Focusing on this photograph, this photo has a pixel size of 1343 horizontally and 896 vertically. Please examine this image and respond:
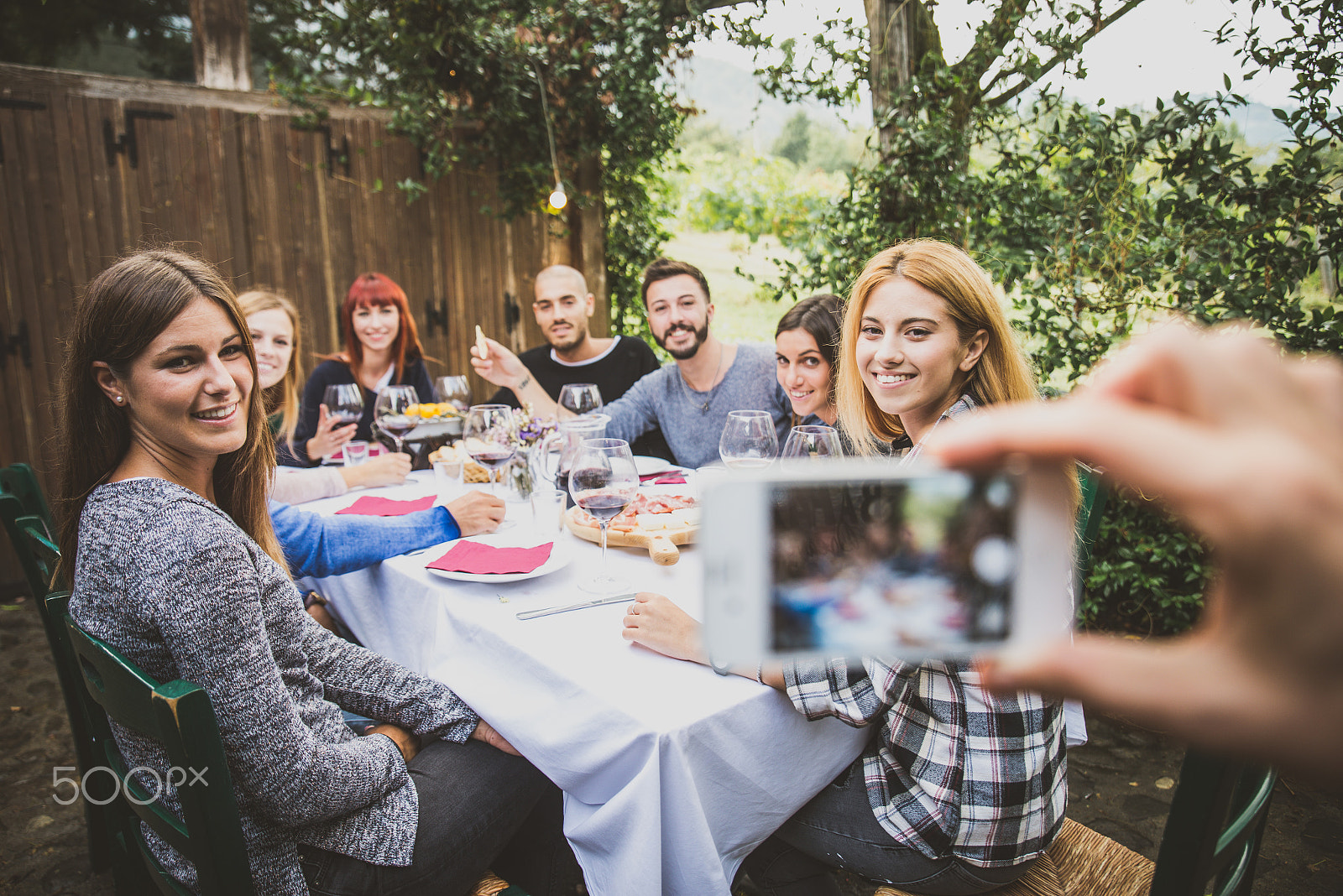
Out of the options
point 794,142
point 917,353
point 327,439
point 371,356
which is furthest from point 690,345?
point 794,142

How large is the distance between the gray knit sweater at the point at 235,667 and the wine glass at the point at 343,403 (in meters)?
1.69

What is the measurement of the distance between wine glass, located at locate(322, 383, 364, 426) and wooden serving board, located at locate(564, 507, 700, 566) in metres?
1.39

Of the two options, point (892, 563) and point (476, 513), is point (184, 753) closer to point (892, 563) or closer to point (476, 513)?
point (892, 563)

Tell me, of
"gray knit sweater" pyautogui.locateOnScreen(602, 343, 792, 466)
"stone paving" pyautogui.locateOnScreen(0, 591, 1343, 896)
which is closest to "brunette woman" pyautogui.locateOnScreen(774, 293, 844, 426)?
"gray knit sweater" pyautogui.locateOnScreen(602, 343, 792, 466)

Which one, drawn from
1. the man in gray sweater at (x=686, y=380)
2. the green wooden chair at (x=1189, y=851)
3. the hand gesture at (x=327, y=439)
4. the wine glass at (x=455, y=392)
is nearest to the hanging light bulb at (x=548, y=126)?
the man in gray sweater at (x=686, y=380)

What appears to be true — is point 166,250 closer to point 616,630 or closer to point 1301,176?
point 616,630

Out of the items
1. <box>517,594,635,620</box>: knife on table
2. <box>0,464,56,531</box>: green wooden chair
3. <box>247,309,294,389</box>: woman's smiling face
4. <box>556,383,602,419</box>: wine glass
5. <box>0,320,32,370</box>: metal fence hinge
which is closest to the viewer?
<box>517,594,635,620</box>: knife on table

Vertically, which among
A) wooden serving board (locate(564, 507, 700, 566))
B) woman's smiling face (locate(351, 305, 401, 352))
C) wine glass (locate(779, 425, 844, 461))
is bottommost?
wooden serving board (locate(564, 507, 700, 566))

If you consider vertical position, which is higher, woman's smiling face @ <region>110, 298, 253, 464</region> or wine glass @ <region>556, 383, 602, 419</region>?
woman's smiling face @ <region>110, 298, 253, 464</region>

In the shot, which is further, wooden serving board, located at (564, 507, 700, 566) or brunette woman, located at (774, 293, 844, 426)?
brunette woman, located at (774, 293, 844, 426)

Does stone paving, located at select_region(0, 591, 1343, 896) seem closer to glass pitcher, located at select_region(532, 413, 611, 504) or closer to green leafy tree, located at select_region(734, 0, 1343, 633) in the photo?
green leafy tree, located at select_region(734, 0, 1343, 633)

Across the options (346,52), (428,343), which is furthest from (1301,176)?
(346,52)

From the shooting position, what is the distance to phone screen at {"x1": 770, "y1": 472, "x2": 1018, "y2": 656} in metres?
0.43

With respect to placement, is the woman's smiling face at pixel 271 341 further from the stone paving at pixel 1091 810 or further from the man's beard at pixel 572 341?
the stone paving at pixel 1091 810
